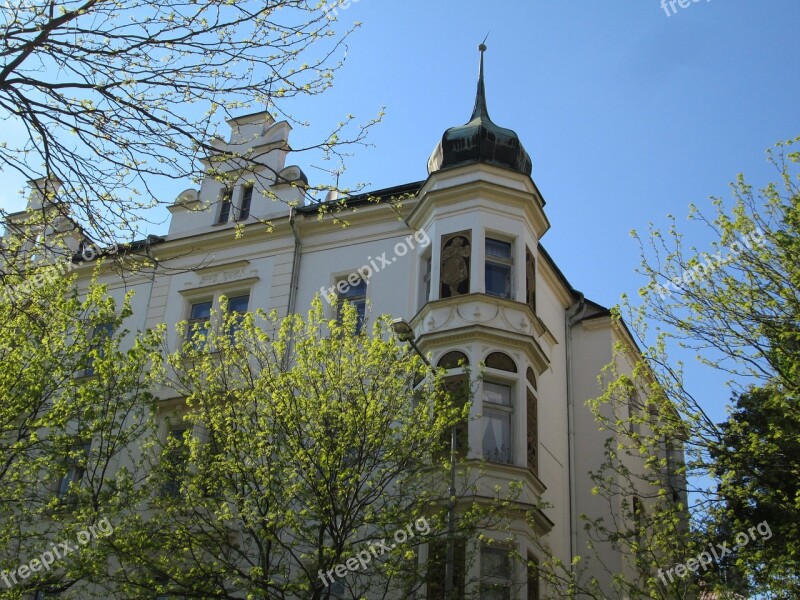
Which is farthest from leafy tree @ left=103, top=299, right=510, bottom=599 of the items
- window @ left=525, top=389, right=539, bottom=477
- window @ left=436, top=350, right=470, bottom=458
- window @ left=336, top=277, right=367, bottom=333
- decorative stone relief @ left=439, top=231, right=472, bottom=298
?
window @ left=336, top=277, right=367, bottom=333

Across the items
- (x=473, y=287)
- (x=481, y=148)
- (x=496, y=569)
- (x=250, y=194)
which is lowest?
(x=496, y=569)

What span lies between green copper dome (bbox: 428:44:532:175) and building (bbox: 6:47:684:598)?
0.03m

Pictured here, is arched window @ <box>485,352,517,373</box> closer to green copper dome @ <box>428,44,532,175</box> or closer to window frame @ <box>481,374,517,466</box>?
window frame @ <box>481,374,517,466</box>

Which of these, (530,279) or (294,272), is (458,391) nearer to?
(530,279)

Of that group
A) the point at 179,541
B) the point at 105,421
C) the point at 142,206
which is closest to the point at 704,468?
the point at 179,541

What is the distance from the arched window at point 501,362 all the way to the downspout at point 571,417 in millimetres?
3254

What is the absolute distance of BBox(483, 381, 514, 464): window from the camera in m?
17.8

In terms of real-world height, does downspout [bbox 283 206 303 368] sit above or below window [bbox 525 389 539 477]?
above

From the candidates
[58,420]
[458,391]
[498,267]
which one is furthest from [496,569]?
[58,420]

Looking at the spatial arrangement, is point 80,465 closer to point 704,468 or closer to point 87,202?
point 87,202

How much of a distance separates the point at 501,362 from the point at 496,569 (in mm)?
4017

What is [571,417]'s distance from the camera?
842 inches

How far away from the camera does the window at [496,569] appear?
16312 mm

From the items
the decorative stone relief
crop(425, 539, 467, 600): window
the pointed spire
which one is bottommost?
crop(425, 539, 467, 600): window
